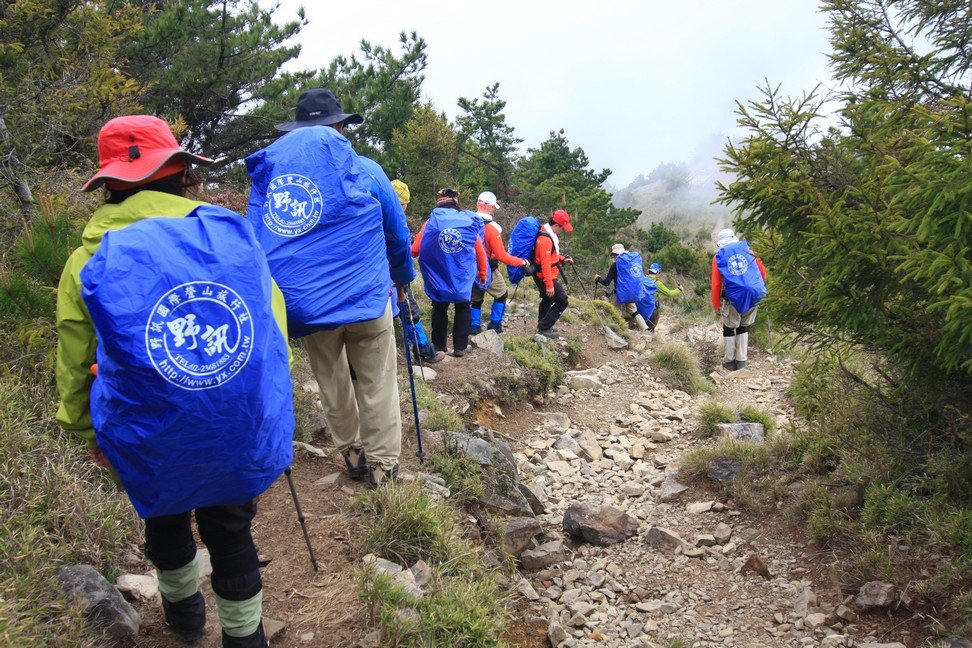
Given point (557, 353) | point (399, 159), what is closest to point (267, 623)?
point (557, 353)

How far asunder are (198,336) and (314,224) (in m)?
1.62

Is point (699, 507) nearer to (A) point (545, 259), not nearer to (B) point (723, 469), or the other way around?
(B) point (723, 469)

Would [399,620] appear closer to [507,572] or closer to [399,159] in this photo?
[507,572]

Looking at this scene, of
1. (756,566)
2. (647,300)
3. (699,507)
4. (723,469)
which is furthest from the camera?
(647,300)

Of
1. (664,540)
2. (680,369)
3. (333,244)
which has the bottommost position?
(664,540)

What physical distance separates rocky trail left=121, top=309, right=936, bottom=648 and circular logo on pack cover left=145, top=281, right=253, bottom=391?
1581 millimetres

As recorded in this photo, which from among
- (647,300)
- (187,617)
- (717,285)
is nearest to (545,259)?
(717,285)

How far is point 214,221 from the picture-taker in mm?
2355

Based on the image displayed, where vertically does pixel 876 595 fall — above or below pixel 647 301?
below

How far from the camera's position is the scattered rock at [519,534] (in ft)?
17.3

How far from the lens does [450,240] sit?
25.5 feet

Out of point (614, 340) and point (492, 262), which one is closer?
point (492, 262)

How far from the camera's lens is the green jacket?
233cm

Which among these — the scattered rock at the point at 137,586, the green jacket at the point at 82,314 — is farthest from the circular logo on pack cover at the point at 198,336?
the scattered rock at the point at 137,586
